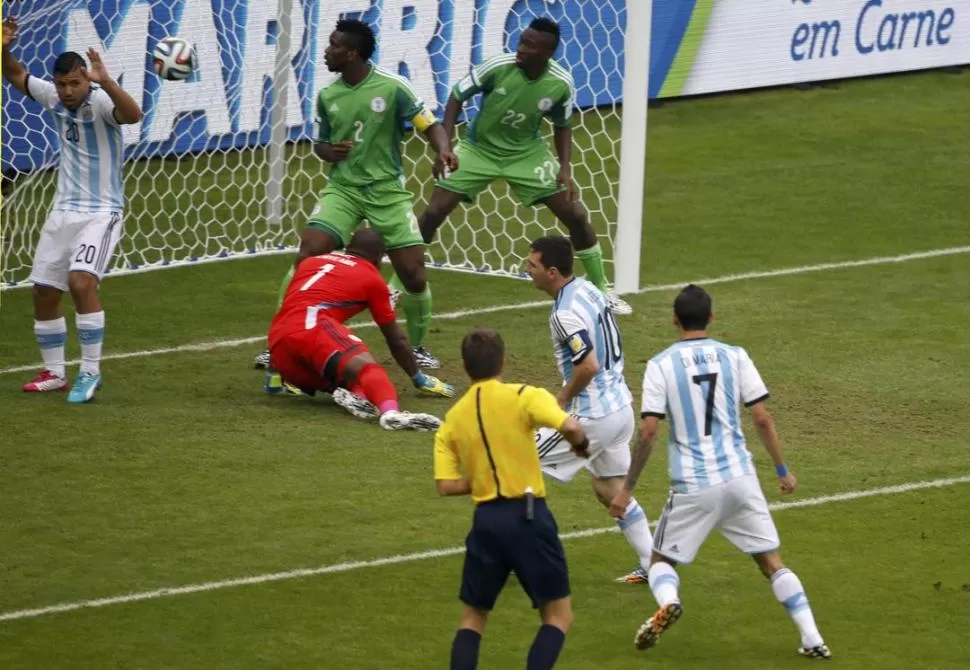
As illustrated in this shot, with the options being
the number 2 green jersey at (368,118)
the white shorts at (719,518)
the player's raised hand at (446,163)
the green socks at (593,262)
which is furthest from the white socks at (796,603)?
the green socks at (593,262)

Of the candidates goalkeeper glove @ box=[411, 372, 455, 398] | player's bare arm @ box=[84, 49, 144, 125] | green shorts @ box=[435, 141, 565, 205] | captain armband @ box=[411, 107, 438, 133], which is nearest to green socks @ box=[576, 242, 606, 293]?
green shorts @ box=[435, 141, 565, 205]

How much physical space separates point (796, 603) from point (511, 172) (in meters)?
6.21

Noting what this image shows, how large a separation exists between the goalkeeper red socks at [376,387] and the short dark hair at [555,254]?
2907 millimetres

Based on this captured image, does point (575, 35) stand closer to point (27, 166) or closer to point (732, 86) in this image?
A: point (732, 86)

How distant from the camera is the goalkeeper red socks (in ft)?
36.3

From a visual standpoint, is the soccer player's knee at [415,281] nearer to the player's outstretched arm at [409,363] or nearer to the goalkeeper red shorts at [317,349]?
the player's outstretched arm at [409,363]

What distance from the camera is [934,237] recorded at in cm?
1600

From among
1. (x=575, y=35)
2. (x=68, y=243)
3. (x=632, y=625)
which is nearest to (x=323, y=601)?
(x=632, y=625)

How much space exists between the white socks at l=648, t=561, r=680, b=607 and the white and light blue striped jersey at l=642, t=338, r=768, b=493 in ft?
1.09

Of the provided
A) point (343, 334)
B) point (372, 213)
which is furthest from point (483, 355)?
point (372, 213)

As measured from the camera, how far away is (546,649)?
273 inches

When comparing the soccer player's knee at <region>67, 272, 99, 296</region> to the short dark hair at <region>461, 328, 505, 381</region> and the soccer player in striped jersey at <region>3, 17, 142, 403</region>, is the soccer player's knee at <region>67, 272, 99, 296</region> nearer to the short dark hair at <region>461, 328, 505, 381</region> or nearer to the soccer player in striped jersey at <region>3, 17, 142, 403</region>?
the soccer player in striped jersey at <region>3, 17, 142, 403</region>

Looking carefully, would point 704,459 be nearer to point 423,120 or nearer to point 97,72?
point 97,72

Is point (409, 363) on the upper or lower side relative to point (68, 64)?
lower
